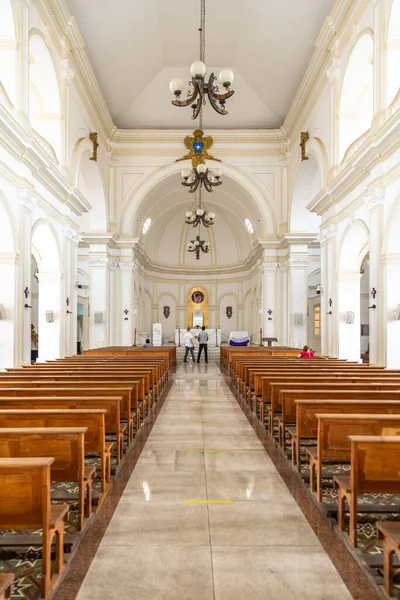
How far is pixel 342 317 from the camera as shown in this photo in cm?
1302

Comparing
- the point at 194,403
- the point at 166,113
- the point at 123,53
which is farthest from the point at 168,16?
the point at 194,403

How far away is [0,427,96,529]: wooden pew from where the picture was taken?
3.14m

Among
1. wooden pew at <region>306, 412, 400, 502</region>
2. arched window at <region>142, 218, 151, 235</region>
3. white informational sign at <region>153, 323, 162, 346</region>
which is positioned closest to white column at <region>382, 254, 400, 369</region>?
wooden pew at <region>306, 412, 400, 502</region>

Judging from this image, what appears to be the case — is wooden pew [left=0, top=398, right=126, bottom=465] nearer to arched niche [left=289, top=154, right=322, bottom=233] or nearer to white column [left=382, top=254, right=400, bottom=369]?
white column [left=382, top=254, right=400, bottom=369]

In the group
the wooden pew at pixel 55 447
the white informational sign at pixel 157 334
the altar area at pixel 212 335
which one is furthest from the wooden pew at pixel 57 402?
the altar area at pixel 212 335

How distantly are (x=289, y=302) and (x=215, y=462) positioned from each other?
14656mm

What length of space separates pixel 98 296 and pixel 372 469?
16594 mm

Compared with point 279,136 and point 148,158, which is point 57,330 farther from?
point 279,136

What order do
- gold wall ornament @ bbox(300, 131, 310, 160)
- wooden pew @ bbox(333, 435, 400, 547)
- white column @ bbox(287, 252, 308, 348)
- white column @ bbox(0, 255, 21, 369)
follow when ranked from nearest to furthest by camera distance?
1. wooden pew @ bbox(333, 435, 400, 547)
2. white column @ bbox(0, 255, 21, 369)
3. gold wall ornament @ bbox(300, 131, 310, 160)
4. white column @ bbox(287, 252, 308, 348)

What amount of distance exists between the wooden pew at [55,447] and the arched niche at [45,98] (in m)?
10.7

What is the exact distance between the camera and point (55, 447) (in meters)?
3.21

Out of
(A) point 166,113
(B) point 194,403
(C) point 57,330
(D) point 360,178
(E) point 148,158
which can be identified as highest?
(A) point 166,113

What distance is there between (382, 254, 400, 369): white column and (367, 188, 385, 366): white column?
13 centimetres

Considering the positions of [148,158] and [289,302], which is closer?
[289,302]
